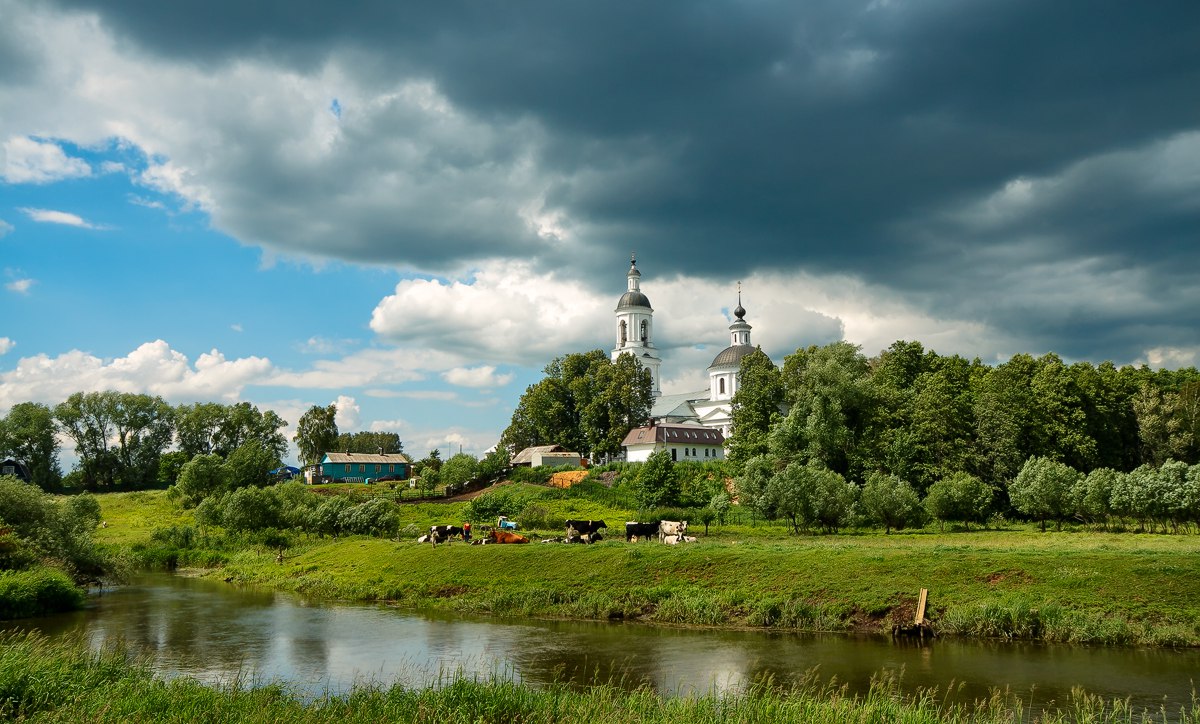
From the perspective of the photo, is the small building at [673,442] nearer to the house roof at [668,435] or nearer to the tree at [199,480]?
the house roof at [668,435]

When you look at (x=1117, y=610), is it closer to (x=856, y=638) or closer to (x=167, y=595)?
(x=856, y=638)

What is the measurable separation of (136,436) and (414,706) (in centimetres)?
10154

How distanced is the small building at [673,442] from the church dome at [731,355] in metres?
→ 11.4

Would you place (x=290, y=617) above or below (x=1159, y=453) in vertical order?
below

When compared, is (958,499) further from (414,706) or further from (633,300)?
(633,300)

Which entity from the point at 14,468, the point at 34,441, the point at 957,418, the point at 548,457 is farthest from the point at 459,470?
the point at 34,441

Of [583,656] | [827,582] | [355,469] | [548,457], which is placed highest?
[548,457]

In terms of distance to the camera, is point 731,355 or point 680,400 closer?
point 731,355

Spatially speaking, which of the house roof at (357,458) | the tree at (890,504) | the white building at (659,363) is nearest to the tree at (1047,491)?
the tree at (890,504)

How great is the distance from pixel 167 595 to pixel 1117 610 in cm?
3395

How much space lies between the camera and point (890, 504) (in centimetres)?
3884

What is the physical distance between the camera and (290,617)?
28.2 metres

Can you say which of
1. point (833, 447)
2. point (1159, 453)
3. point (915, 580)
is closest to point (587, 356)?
point (833, 447)

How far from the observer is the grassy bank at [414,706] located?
11.9 m
